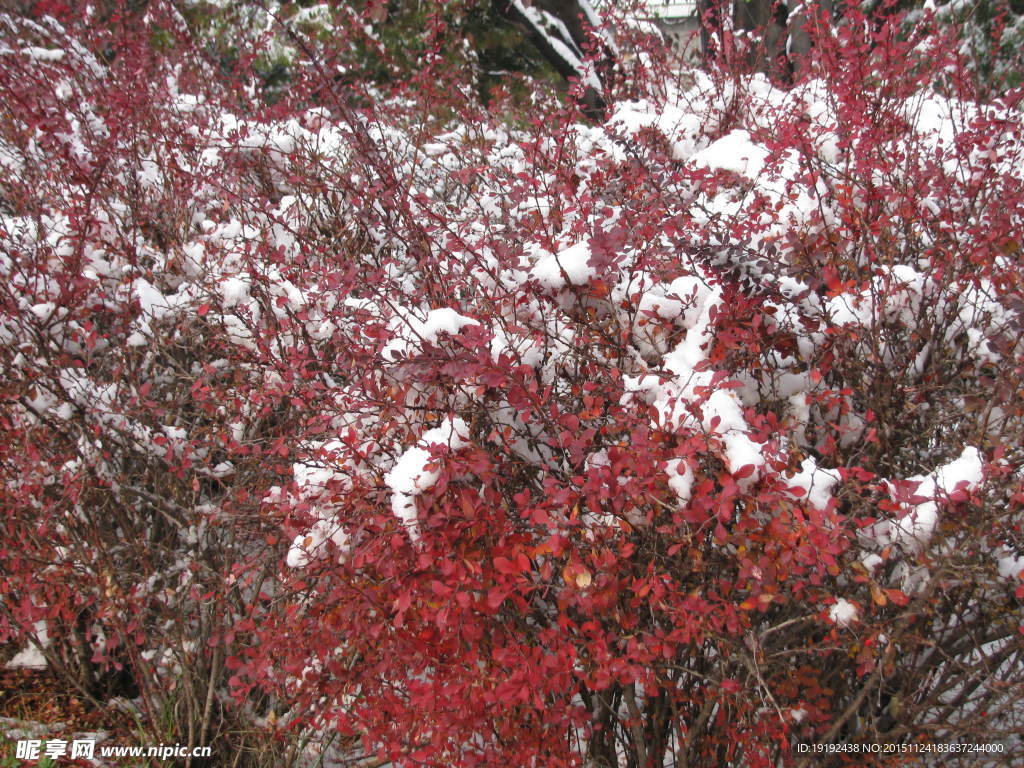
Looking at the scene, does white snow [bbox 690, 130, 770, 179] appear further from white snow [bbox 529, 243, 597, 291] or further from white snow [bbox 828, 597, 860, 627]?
white snow [bbox 828, 597, 860, 627]

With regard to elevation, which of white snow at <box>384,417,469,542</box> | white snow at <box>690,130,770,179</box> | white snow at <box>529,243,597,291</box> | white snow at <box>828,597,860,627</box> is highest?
white snow at <box>690,130,770,179</box>

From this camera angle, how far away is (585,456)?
2154mm

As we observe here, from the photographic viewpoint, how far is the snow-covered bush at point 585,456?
6.63ft

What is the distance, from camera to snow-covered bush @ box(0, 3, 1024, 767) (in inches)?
79.5

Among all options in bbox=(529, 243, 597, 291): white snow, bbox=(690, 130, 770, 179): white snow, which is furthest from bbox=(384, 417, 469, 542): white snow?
bbox=(690, 130, 770, 179): white snow

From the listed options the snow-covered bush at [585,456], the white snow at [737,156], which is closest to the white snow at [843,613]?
the snow-covered bush at [585,456]

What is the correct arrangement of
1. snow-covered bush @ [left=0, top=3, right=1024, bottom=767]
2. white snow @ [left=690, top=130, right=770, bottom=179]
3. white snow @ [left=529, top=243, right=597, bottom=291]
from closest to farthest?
snow-covered bush @ [left=0, top=3, right=1024, bottom=767] → white snow @ [left=529, top=243, right=597, bottom=291] → white snow @ [left=690, top=130, right=770, bottom=179]

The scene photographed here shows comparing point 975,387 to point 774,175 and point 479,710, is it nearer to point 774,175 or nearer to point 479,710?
point 774,175

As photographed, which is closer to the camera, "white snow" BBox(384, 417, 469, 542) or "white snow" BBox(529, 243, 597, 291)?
"white snow" BBox(384, 417, 469, 542)

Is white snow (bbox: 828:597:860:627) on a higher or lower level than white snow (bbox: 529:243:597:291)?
A: lower

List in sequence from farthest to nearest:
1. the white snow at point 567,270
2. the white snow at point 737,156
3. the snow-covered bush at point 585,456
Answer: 1. the white snow at point 737,156
2. the white snow at point 567,270
3. the snow-covered bush at point 585,456

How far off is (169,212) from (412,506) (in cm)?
321

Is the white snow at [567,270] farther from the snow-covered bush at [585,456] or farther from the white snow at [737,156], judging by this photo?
the white snow at [737,156]

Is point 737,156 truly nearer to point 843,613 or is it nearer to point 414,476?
point 843,613
